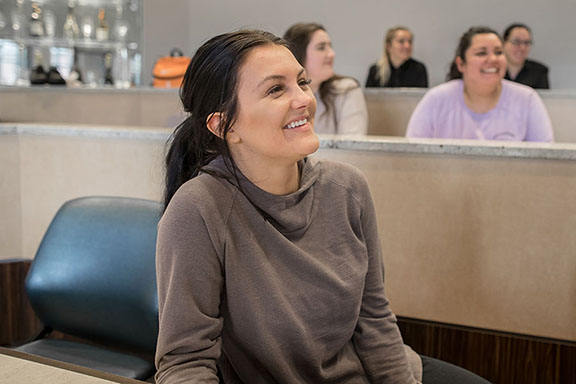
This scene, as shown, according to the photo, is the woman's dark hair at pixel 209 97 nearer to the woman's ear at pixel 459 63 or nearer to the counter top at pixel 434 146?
the counter top at pixel 434 146

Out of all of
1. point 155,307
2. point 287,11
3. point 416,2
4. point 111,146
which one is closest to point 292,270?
point 155,307

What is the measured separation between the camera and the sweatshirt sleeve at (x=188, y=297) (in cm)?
115

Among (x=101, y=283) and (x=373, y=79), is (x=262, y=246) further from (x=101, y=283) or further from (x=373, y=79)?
(x=373, y=79)

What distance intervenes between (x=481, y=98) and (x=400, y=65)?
331 cm

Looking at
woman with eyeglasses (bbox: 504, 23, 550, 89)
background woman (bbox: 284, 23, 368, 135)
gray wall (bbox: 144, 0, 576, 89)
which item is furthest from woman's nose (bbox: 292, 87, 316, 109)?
gray wall (bbox: 144, 0, 576, 89)

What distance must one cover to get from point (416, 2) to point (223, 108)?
653cm

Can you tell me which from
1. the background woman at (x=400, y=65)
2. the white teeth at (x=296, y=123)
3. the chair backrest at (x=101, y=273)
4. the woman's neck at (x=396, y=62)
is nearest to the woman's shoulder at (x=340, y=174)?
the white teeth at (x=296, y=123)

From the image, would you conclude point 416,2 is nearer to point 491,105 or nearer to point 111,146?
point 491,105

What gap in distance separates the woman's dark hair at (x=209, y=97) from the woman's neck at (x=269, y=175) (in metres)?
0.03

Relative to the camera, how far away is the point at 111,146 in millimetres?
2375

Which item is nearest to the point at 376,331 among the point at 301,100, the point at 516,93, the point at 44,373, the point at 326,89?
the point at 301,100

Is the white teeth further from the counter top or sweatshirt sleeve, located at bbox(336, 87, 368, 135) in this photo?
sweatshirt sleeve, located at bbox(336, 87, 368, 135)

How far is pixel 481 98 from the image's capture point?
2965 millimetres

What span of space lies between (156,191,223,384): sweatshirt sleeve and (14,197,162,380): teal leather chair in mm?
535
